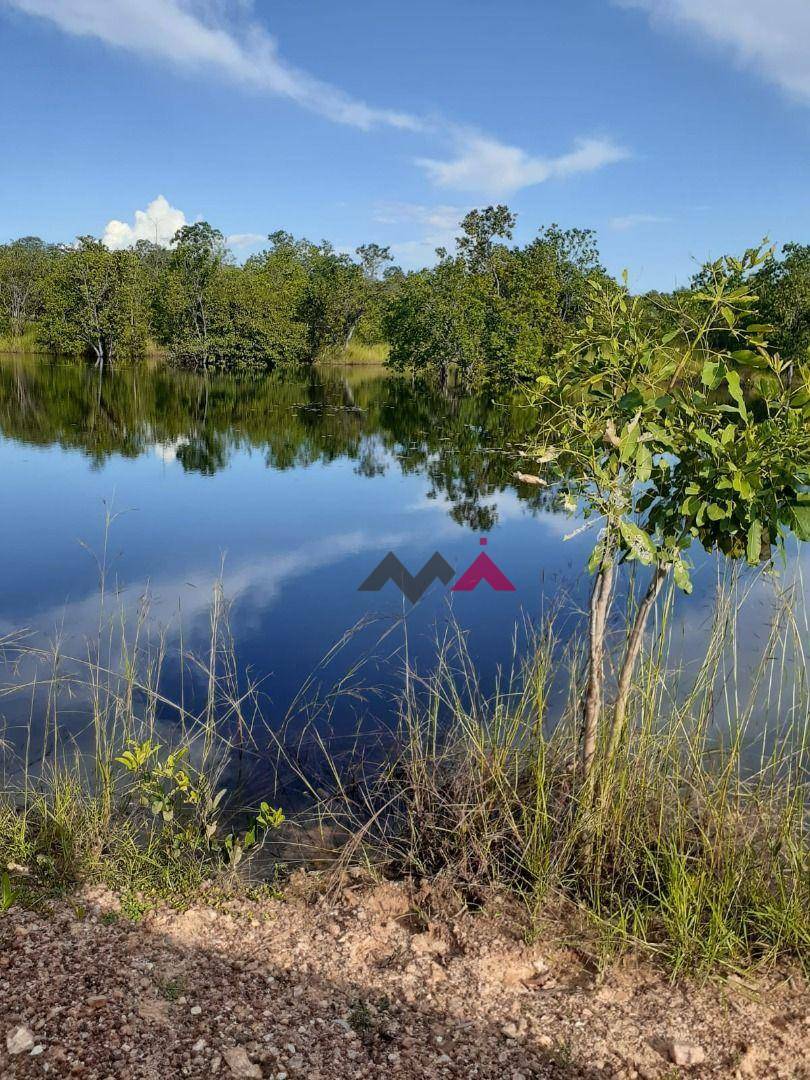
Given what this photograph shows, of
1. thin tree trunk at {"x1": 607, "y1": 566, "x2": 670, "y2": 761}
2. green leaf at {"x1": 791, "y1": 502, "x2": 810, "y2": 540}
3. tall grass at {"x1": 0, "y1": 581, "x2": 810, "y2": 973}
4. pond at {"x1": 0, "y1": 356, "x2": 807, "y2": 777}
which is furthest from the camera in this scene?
pond at {"x1": 0, "y1": 356, "x2": 807, "y2": 777}

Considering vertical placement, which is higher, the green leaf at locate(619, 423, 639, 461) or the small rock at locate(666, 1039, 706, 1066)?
the green leaf at locate(619, 423, 639, 461)

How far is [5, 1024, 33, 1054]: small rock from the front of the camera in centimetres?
204

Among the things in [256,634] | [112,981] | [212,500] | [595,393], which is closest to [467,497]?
[212,500]

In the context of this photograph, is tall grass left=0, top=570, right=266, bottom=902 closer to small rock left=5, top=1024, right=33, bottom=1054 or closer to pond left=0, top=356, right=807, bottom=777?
pond left=0, top=356, right=807, bottom=777

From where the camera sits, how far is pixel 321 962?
8.21 ft

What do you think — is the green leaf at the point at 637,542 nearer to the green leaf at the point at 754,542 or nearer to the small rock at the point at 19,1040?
the green leaf at the point at 754,542

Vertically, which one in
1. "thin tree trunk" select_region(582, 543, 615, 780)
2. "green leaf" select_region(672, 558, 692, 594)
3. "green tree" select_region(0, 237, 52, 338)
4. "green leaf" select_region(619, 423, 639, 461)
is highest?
"green tree" select_region(0, 237, 52, 338)

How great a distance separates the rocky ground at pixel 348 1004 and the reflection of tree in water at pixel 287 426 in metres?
7.04

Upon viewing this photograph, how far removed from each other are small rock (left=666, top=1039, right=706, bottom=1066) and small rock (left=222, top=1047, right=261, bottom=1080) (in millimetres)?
1155

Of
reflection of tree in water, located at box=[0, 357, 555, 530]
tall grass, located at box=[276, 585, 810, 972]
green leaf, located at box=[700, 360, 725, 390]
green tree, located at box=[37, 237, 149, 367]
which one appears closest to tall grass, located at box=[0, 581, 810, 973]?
tall grass, located at box=[276, 585, 810, 972]

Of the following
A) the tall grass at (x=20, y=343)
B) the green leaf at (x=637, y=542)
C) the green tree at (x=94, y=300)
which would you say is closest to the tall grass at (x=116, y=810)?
the green leaf at (x=637, y=542)

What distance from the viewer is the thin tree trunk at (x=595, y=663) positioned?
2.79m

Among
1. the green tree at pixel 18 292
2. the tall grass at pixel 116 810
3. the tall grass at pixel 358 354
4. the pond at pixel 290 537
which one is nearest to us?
the tall grass at pixel 116 810

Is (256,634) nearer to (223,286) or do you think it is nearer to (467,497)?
(467,497)
